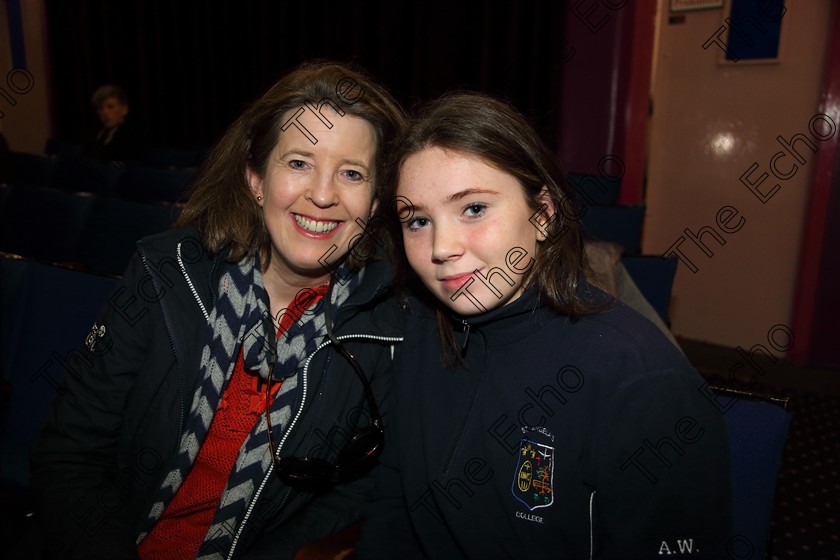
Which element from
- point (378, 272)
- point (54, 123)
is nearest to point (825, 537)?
point (378, 272)

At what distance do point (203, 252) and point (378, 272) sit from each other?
0.39 m

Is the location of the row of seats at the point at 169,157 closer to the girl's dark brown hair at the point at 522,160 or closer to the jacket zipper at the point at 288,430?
the jacket zipper at the point at 288,430

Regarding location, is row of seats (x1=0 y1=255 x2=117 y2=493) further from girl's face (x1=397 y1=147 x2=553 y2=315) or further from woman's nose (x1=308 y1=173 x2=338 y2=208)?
girl's face (x1=397 y1=147 x2=553 y2=315)

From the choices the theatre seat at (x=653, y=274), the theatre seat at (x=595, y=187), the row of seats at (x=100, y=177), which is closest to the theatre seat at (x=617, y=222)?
the theatre seat at (x=595, y=187)

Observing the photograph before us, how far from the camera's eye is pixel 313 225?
4.41 feet

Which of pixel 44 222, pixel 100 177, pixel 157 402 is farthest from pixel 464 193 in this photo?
pixel 100 177

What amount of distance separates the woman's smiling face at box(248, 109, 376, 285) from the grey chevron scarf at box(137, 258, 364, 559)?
0.12 m

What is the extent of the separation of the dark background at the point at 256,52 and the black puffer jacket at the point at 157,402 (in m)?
2.53

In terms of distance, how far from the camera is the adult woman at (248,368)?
127 centimetres

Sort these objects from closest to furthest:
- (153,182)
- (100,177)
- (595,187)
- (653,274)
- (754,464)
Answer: (754,464)
(653,274)
(595,187)
(153,182)
(100,177)

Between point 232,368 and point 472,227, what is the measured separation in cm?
61

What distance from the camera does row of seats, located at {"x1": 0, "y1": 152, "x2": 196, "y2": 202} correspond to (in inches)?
134

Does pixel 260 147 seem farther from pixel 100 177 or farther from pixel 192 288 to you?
pixel 100 177

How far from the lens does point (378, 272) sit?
139 cm
